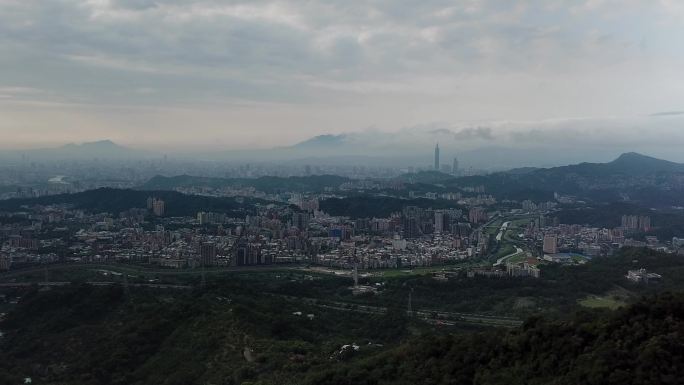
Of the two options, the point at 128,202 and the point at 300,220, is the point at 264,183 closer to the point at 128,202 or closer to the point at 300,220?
the point at 128,202

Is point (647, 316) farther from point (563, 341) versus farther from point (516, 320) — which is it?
point (516, 320)

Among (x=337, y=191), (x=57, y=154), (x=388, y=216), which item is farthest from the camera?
(x=57, y=154)

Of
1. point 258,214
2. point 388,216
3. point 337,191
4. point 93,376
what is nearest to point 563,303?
point 93,376

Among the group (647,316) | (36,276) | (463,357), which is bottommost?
(36,276)

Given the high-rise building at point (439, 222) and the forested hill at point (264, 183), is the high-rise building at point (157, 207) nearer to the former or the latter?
the high-rise building at point (439, 222)

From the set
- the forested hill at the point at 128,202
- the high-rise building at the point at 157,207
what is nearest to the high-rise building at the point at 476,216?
the forested hill at the point at 128,202

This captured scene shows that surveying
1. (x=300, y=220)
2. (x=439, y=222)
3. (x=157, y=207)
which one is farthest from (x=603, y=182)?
(x=157, y=207)
